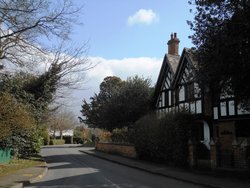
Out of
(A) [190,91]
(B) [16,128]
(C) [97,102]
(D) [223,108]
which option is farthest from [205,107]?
(C) [97,102]

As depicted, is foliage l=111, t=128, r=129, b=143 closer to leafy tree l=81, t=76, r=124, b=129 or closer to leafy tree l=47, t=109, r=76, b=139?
leafy tree l=81, t=76, r=124, b=129

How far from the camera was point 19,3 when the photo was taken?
20.6 m

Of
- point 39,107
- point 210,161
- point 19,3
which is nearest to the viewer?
point 19,3

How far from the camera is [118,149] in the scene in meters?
43.7

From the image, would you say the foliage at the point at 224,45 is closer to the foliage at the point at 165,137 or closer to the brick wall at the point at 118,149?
the foliage at the point at 165,137

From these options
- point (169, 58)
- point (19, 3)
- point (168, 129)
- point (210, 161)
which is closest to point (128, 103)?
point (169, 58)

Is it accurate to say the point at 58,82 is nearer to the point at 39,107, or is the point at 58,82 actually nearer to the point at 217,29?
the point at 39,107

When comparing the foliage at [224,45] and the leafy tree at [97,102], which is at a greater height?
the leafy tree at [97,102]

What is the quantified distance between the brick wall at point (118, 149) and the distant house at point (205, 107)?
5.23 metres

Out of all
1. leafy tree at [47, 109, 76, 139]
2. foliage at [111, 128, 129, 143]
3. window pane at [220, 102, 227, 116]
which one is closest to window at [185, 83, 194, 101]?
window pane at [220, 102, 227, 116]

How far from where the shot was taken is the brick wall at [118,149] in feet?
126

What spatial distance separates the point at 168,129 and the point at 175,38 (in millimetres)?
18976

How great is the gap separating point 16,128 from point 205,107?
14.2 meters

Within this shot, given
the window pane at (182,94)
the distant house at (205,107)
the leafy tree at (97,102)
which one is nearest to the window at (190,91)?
the distant house at (205,107)
